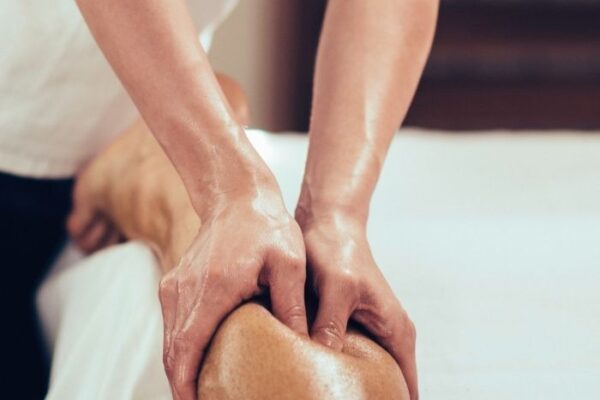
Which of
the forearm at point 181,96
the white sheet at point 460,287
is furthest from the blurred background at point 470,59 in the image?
the forearm at point 181,96

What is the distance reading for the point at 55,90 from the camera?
1080 millimetres

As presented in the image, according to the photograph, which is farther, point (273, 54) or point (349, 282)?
point (273, 54)

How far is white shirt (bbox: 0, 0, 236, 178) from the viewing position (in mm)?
1032

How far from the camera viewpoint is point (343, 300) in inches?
26.7

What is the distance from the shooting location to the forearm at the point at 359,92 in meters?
0.80

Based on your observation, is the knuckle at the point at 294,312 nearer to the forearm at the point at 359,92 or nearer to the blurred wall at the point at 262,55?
the forearm at the point at 359,92

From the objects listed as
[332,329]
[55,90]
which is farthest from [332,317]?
[55,90]

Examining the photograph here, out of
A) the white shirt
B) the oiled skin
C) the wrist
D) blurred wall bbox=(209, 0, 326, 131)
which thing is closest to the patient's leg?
the oiled skin

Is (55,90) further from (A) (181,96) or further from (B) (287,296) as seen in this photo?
(B) (287,296)

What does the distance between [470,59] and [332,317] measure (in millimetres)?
2362

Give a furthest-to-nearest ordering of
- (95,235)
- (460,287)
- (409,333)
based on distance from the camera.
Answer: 1. (95,235)
2. (460,287)
3. (409,333)

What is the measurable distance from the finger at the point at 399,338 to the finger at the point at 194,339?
11cm

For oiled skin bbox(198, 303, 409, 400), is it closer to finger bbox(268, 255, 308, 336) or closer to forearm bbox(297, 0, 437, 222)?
finger bbox(268, 255, 308, 336)

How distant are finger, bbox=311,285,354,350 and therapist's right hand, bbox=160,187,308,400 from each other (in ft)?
0.04
